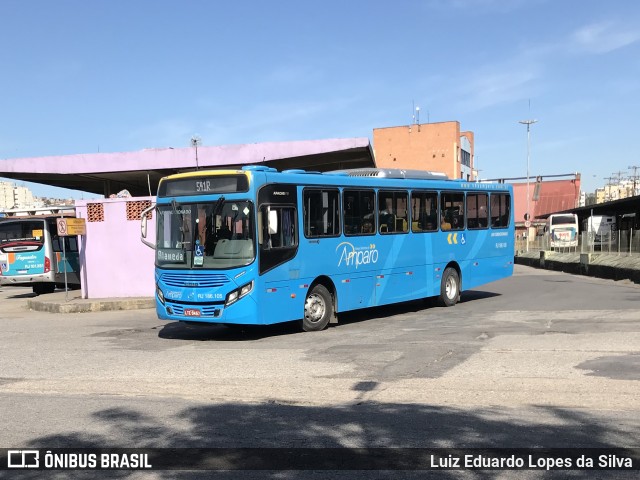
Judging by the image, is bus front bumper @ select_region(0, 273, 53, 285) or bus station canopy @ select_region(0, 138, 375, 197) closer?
bus station canopy @ select_region(0, 138, 375, 197)

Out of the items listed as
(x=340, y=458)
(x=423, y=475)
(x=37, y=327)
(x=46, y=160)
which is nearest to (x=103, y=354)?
(x=37, y=327)

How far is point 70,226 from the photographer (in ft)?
59.6

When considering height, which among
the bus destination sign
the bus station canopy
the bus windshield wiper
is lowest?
the bus windshield wiper

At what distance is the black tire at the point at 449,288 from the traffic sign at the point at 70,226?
1061cm

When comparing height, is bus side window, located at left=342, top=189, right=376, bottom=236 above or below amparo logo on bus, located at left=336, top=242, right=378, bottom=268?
above

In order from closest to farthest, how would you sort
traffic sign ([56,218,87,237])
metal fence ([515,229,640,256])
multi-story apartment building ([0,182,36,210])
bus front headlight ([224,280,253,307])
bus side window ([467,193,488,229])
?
bus front headlight ([224,280,253,307]), bus side window ([467,193,488,229]), traffic sign ([56,218,87,237]), metal fence ([515,229,640,256]), multi-story apartment building ([0,182,36,210])

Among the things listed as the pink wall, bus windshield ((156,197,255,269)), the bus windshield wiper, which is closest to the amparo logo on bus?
bus windshield ((156,197,255,269))

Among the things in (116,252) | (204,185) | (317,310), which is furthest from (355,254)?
(116,252)

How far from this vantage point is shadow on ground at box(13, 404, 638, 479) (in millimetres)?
4789

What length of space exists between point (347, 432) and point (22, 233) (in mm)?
21874

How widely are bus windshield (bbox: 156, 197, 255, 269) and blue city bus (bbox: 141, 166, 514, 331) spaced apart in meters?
0.02

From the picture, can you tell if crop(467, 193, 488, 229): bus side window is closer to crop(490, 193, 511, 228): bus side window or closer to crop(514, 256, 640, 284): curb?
crop(490, 193, 511, 228): bus side window

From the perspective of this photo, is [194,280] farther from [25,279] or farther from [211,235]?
[25,279]

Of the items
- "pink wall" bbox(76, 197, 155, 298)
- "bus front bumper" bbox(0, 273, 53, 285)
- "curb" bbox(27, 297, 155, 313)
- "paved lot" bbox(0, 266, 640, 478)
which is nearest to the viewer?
"paved lot" bbox(0, 266, 640, 478)
